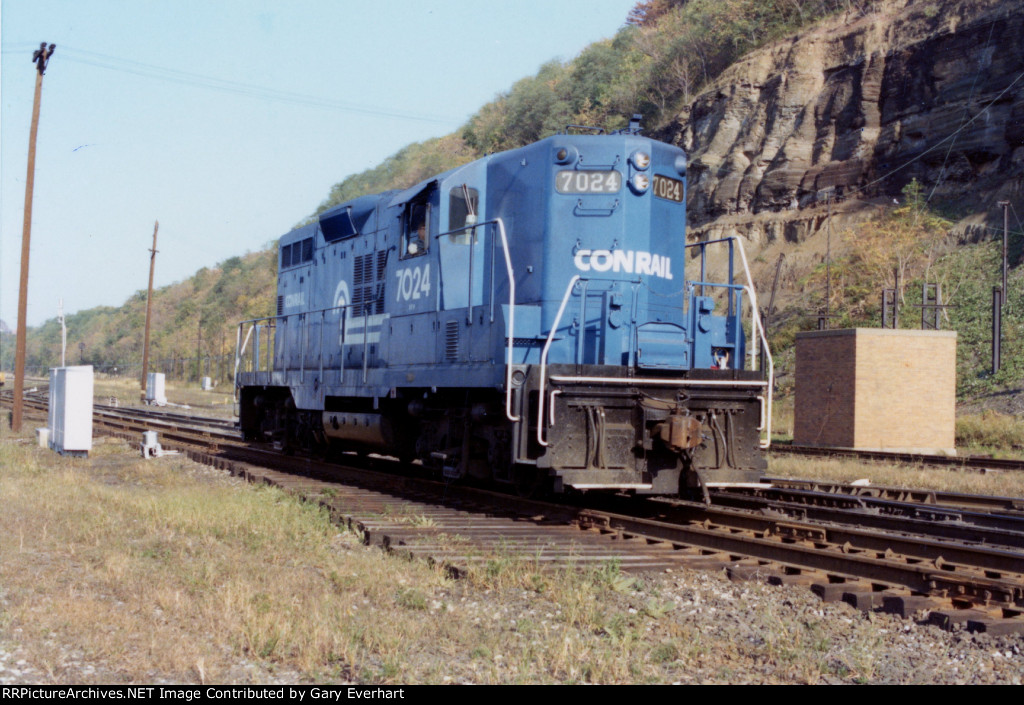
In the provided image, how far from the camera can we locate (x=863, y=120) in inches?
1457

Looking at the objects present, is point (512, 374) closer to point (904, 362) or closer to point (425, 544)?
point (425, 544)

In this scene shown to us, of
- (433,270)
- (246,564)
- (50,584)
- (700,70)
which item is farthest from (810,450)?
(700,70)

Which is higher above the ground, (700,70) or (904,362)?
(700,70)

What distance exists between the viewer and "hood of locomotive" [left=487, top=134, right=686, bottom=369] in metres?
9.03

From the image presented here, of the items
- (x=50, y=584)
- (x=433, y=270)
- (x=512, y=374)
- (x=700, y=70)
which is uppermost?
(x=700, y=70)

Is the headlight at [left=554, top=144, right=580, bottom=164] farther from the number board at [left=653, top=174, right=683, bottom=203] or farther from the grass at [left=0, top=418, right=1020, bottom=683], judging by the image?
the grass at [left=0, top=418, right=1020, bottom=683]

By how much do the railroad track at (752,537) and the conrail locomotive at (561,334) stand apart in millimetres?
449

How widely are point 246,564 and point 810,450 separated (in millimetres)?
14140

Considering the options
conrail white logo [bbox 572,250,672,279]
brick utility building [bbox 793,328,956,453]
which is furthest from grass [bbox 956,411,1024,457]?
conrail white logo [bbox 572,250,672,279]

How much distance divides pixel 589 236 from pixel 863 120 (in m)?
31.5

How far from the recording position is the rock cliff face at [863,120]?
33.5 meters

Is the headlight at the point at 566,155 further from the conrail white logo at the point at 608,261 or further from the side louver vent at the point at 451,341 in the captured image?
the side louver vent at the point at 451,341

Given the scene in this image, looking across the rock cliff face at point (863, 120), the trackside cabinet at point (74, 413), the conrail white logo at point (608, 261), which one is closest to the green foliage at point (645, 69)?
the rock cliff face at point (863, 120)

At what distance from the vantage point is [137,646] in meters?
4.47
